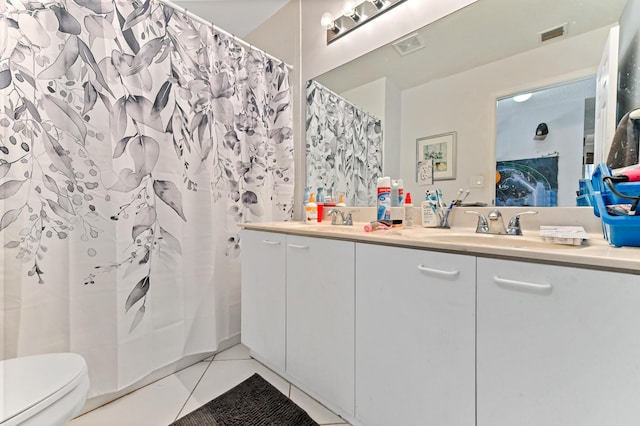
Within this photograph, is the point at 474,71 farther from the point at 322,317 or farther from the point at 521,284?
the point at 322,317

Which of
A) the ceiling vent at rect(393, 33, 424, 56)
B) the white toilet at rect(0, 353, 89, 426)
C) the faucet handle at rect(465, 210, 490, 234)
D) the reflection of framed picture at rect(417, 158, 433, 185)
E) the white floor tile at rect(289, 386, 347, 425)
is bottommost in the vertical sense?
the white floor tile at rect(289, 386, 347, 425)

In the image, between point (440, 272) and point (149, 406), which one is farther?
point (149, 406)

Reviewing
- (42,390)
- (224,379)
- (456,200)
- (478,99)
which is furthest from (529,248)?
(224,379)

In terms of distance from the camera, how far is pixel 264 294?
1.32 m

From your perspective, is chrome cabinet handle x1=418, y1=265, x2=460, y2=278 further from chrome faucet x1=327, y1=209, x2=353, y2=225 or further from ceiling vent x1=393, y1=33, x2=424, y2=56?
ceiling vent x1=393, y1=33, x2=424, y2=56

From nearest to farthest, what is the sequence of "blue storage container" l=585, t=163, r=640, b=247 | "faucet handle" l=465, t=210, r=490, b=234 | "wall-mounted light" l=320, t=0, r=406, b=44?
"blue storage container" l=585, t=163, r=640, b=247
"faucet handle" l=465, t=210, r=490, b=234
"wall-mounted light" l=320, t=0, r=406, b=44

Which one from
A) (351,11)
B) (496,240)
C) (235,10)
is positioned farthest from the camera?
(235,10)

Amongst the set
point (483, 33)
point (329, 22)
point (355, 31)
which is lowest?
point (483, 33)

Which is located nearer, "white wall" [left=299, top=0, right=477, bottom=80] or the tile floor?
the tile floor

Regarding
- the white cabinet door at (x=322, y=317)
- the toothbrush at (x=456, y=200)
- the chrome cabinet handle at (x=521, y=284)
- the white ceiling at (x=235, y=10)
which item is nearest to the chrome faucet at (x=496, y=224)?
the toothbrush at (x=456, y=200)

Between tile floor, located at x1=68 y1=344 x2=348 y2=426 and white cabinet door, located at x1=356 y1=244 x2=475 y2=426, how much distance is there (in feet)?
1.22

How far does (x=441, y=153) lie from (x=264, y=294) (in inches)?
44.6

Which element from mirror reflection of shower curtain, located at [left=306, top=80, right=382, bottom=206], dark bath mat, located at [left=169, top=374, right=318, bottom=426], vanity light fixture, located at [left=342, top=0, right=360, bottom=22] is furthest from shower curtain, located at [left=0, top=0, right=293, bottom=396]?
vanity light fixture, located at [left=342, top=0, right=360, bottom=22]

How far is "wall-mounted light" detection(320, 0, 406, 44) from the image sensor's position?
56.6 inches
